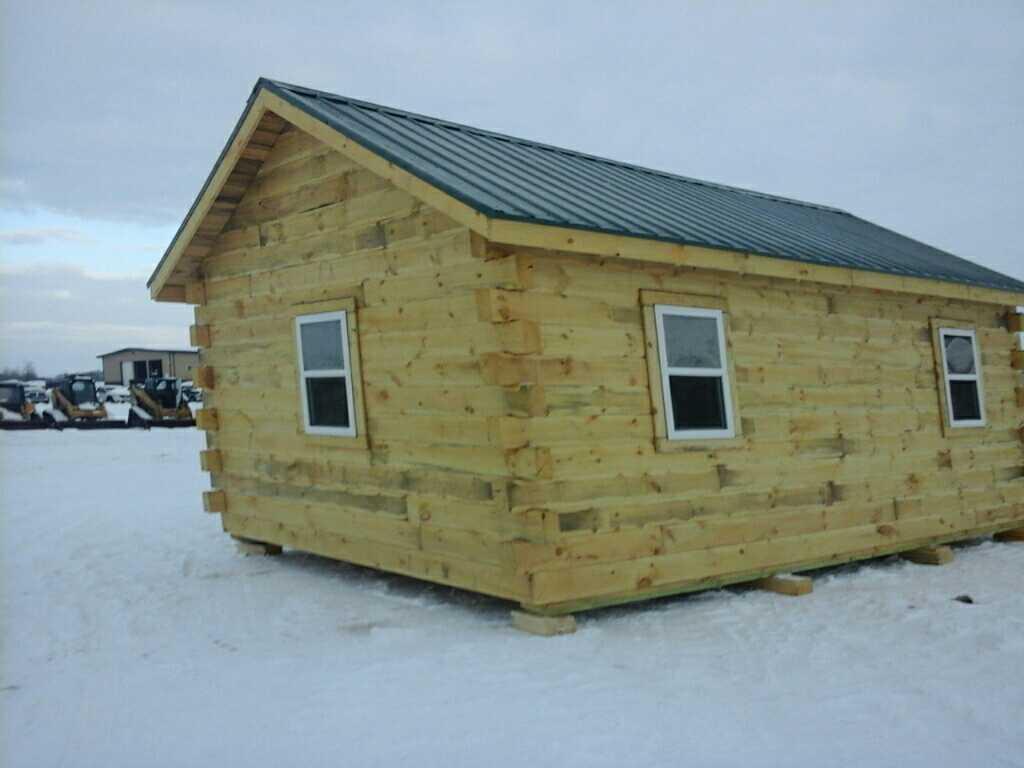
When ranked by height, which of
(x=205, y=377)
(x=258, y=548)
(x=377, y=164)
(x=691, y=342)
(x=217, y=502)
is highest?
(x=377, y=164)

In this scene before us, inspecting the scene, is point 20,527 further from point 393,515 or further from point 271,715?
point 271,715

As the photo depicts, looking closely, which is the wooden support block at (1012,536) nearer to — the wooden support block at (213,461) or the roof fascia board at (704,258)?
the roof fascia board at (704,258)

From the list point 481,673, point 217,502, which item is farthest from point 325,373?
point 481,673

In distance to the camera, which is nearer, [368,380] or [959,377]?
[368,380]

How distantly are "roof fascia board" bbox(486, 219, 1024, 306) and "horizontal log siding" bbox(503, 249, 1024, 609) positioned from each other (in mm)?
320

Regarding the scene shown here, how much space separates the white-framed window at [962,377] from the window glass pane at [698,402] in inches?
169

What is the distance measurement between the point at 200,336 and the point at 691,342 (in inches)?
235

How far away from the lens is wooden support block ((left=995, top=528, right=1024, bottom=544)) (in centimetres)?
1216

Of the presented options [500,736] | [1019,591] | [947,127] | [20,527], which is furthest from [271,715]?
[947,127]

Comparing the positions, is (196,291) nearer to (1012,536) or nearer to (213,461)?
(213,461)

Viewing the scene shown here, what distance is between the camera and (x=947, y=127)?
4528 centimetres

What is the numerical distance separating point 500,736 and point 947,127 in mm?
47948

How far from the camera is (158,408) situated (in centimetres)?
3425

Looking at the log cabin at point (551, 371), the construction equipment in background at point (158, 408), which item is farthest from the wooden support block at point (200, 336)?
the construction equipment in background at point (158, 408)
